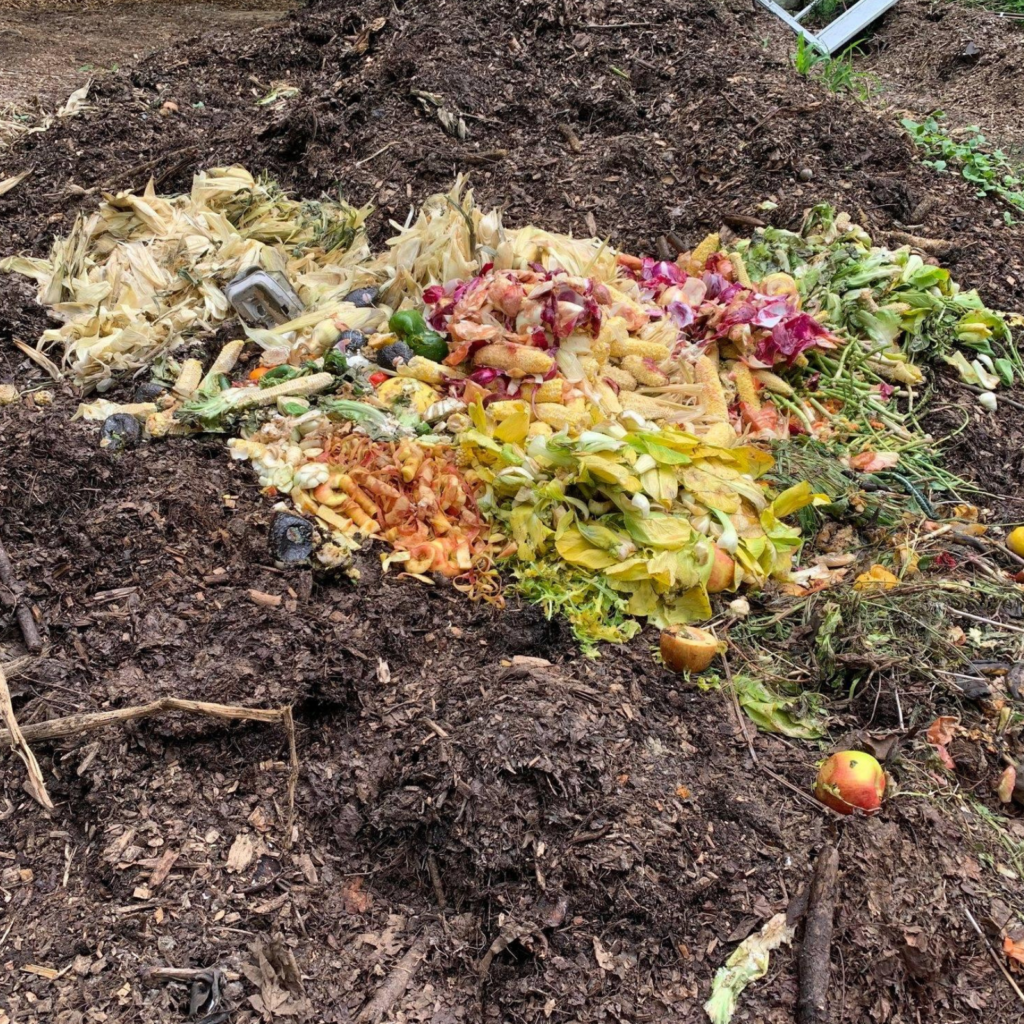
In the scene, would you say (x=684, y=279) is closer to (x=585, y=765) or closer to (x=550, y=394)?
(x=550, y=394)

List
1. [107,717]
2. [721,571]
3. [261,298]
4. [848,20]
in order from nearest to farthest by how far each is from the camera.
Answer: [107,717] → [721,571] → [261,298] → [848,20]

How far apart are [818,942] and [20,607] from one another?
2644mm

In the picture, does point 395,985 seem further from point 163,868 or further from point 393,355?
point 393,355

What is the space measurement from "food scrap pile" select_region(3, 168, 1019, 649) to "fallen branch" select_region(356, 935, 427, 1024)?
1.15 m

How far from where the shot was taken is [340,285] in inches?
179

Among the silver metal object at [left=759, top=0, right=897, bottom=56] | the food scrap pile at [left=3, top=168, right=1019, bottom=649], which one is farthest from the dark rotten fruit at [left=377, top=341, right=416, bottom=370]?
the silver metal object at [left=759, top=0, right=897, bottom=56]

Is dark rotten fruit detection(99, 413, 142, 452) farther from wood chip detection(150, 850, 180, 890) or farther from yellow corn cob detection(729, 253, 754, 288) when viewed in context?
yellow corn cob detection(729, 253, 754, 288)

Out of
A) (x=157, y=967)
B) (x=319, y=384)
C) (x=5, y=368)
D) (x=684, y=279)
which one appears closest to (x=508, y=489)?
(x=319, y=384)

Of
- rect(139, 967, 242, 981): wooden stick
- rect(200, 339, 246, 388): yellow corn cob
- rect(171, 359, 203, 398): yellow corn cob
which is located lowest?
rect(139, 967, 242, 981): wooden stick

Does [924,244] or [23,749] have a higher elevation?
[924,244]

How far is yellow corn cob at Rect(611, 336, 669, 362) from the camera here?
392 centimetres

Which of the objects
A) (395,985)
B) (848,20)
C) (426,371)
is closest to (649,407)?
(426,371)

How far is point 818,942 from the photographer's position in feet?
7.34

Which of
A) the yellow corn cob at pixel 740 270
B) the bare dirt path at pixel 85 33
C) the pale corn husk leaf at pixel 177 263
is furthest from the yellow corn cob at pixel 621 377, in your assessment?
the bare dirt path at pixel 85 33
